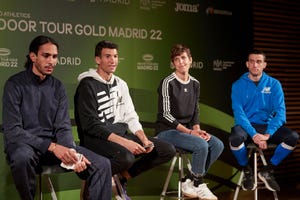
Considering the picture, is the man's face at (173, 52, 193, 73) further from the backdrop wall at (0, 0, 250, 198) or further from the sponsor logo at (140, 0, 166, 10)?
the sponsor logo at (140, 0, 166, 10)

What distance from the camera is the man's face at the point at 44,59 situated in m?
3.93

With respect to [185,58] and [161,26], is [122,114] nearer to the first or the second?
[185,58]

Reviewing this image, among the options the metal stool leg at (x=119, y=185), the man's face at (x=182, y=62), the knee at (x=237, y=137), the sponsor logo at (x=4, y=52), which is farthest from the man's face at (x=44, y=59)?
the knee at (x=237, y=137)

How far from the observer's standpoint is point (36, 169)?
366 centimetres

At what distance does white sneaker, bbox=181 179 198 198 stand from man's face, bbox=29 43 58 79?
5.76ft

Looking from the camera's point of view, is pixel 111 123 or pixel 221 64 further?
pixel 221 64

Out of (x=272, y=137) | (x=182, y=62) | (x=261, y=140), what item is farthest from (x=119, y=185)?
(x=272, y=137)

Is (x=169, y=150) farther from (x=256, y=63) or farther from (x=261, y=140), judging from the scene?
(x=256, y=63)

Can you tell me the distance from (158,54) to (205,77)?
0.73 m

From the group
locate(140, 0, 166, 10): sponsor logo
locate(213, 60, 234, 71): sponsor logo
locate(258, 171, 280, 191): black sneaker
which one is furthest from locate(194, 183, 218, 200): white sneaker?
locate(140, 0, 166, 10): sponsor logo

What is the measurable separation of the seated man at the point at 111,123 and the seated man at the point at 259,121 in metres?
0.98

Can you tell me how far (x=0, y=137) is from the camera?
176 inches

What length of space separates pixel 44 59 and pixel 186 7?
2.31m

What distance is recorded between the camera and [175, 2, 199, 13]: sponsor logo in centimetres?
560
